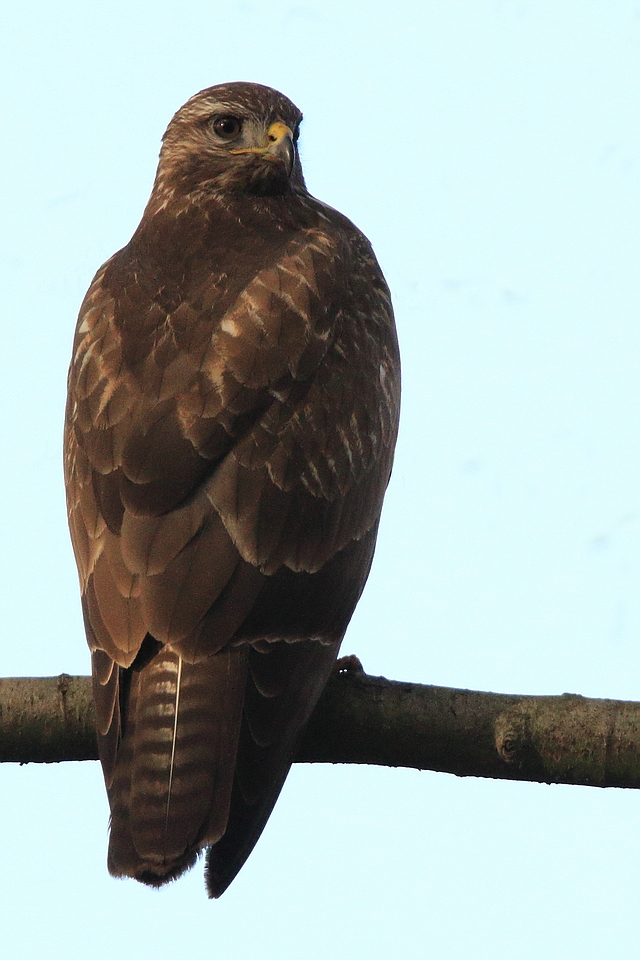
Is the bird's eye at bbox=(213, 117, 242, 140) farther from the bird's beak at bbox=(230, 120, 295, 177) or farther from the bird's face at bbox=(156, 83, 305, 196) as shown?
the bird's beak at bbox=(230, 120, 295, 177)

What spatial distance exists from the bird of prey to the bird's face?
0.26m

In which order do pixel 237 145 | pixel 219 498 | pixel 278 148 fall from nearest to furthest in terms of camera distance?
pixel 219 498 < pixel 278 148 < pixel 237 145

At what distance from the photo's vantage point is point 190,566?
483 cm

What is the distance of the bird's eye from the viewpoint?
6.88 metres

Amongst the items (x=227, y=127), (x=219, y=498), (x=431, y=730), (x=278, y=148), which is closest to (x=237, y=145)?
(x=227, y=127)

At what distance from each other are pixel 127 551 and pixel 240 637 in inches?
20.0

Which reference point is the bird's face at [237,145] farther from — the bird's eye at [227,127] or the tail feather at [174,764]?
the tail feather at [174,764]

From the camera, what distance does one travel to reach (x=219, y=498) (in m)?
4.98

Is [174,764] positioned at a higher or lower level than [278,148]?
lower

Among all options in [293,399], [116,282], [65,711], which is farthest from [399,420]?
[65,711]

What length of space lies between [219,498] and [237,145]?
98.0 inches

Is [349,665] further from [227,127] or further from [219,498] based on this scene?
[227,127]

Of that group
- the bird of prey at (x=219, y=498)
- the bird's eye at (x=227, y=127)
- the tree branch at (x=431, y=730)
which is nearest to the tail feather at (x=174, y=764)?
the bird of prey at (x=219, y=498)

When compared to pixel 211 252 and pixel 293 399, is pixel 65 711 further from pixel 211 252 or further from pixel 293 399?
pixel 211 252
